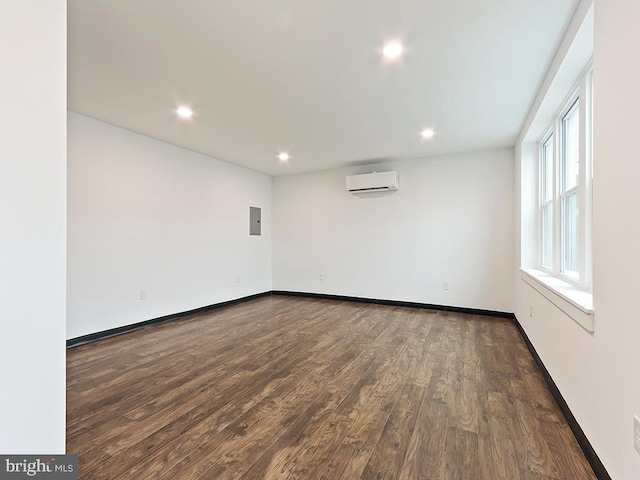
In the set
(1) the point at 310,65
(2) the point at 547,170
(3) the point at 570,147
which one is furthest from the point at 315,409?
(2) the point at 547,170

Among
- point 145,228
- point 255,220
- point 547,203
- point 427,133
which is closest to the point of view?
point 547,203

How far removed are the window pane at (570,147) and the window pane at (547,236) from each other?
673mm

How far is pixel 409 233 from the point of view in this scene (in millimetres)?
5016

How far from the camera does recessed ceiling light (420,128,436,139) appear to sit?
12.0 ft

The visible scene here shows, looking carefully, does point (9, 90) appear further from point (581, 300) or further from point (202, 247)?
point (202, 247)

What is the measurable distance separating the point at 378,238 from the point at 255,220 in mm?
2412

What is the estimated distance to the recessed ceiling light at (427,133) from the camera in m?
3.65

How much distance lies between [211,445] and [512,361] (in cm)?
267

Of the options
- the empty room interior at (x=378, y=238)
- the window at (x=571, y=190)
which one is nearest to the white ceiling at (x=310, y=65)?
the empty room interior at (x=378, y=238)

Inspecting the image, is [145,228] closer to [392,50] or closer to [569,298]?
[392,50]

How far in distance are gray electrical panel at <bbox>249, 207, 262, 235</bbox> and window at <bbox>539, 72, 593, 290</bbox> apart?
4.55 metres

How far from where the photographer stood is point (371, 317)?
14.3ft

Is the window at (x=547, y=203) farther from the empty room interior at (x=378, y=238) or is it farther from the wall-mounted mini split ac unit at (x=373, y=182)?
the wall-mounted mini split ac unit at (x=373, y=182)

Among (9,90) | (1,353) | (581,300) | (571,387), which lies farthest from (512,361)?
(9,90)
